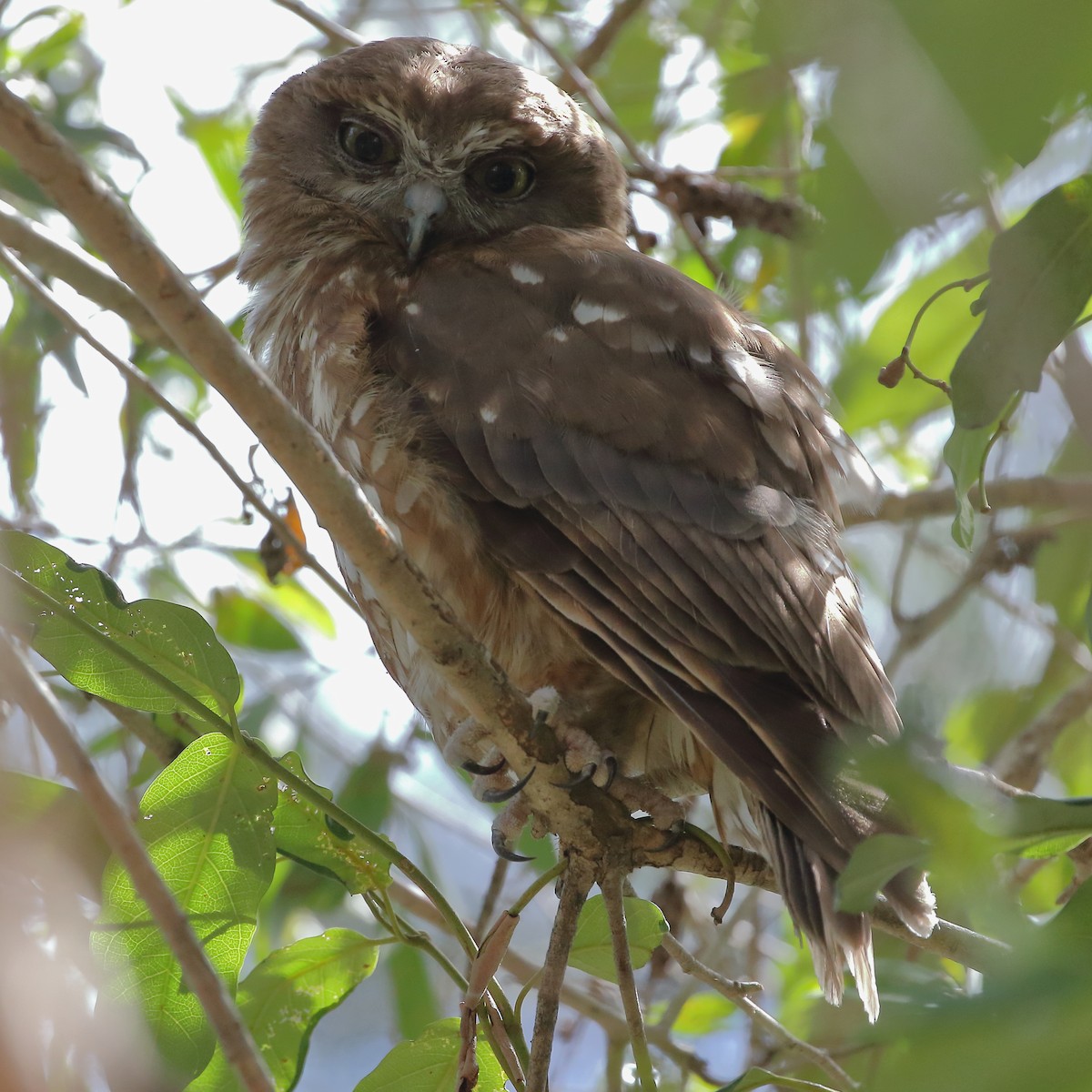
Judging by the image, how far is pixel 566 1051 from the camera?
4047 millimetres

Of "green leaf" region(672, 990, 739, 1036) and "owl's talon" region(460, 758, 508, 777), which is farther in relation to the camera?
"green leaf" region(672, 990, 739, 1036)

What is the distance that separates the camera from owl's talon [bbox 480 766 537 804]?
2014 mm

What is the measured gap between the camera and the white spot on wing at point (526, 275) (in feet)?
8.95

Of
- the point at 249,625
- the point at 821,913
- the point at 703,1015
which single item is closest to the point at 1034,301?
the point at 821,913

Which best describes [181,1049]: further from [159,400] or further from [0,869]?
[159,400]

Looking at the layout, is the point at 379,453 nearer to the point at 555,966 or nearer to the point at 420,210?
the point at 420,210

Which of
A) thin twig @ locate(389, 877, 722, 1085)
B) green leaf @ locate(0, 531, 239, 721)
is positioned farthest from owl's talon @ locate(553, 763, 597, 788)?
thin twig @ locate(389, 877, 722, 1085)

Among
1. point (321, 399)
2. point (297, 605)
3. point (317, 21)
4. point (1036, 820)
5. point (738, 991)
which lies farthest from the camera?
point (297, 605)

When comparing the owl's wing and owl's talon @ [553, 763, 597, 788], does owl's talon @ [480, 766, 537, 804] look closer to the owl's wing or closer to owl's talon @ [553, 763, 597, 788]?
owl's talon @ [553, 763, 597, 788]

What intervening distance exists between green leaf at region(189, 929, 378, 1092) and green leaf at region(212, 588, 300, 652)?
6.78 feet

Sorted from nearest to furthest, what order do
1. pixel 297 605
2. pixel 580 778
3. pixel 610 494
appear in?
pixel 580 778 < pixel 610 494 < pixel 297 605

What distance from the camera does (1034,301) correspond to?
1.42 metres

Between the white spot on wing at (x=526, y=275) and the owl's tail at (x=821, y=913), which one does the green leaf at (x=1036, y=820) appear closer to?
the owl's tail at (x=821, y=913)

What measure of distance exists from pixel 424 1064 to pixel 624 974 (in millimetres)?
358
